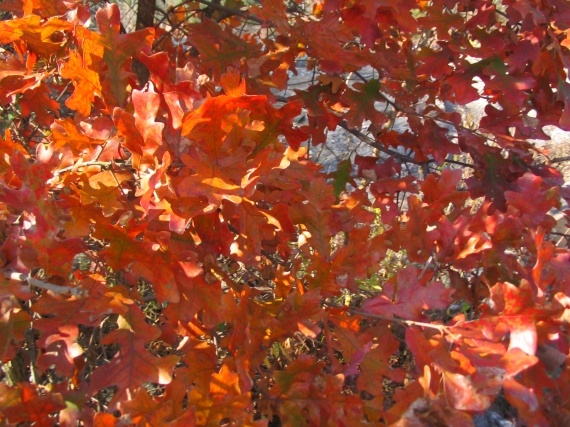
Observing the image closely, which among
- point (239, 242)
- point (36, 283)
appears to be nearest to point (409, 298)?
point (239, 242)

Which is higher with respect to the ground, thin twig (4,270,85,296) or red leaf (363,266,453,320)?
thin twig (4,270,85,296)

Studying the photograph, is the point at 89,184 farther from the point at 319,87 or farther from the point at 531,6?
the point at 531,6

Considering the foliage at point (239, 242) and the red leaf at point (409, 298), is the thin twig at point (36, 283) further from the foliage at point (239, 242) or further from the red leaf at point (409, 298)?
the red leaf at point (409, 298)

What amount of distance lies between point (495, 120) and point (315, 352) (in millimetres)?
941

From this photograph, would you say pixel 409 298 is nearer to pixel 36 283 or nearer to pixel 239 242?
pixel 239 242

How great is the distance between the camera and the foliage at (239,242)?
99 centimetres

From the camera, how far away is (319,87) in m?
1.78

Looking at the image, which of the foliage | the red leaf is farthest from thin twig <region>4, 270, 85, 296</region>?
the red leaf

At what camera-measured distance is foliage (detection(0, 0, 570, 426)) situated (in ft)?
3.25

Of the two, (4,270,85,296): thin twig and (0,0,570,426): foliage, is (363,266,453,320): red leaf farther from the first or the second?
(4,270,85,296): thin twig

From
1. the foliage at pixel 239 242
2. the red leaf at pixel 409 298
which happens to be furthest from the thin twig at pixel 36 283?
the red leaf at pixel 409 298

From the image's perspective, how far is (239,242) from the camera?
3.86ft

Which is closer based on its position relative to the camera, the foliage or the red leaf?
the foliage

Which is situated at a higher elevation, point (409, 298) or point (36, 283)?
point (36, 283)
